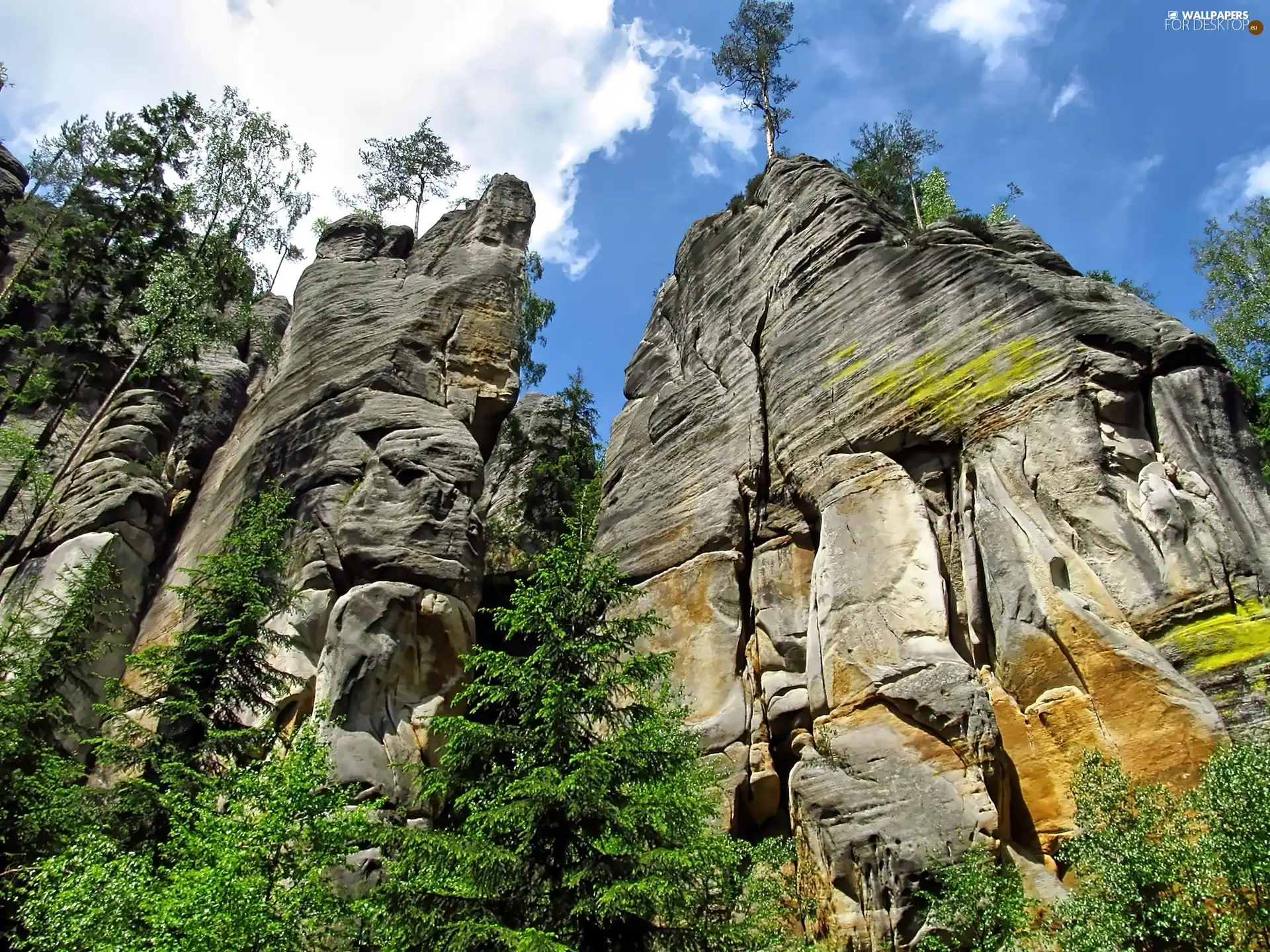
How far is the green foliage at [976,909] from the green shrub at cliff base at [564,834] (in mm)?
1982

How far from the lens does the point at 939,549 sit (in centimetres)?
1557

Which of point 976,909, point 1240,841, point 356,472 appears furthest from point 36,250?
point 1240,841

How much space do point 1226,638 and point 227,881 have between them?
1254 centimetres

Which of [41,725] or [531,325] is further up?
[531,325]

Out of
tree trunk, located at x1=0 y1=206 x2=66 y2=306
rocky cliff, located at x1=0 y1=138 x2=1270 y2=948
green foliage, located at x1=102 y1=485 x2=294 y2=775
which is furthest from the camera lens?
tree trunk, located at x1=0 y1=206 x2=66 y2=306

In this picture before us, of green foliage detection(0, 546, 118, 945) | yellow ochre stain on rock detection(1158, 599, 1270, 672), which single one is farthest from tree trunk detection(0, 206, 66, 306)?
yellow ochre stain on rock detection(1158, 599, 1270, 672)

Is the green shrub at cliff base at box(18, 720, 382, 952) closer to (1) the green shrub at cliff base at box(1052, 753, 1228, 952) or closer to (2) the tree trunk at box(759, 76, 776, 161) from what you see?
(1) the green shrub at cliff base at box(1052, 753, 1228, 952)

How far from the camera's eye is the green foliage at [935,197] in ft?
98.7

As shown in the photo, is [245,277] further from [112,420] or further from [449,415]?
[449,415]

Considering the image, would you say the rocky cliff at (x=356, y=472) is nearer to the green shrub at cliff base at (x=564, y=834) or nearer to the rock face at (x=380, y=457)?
the rock face at (x=380, y=457)

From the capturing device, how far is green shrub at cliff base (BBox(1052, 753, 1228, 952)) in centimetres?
962

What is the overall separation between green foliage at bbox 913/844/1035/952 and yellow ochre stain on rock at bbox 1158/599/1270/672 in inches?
150

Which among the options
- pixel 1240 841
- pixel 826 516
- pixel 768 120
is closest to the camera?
pixel 1240 841

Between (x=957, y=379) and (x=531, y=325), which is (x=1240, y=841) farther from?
(x=531, y=325)
